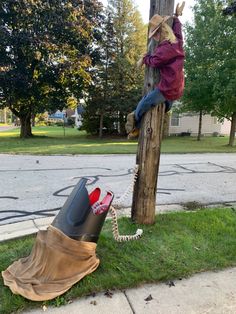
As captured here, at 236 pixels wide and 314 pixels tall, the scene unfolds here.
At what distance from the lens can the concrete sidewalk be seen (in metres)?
2.30

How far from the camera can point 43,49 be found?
1867cm

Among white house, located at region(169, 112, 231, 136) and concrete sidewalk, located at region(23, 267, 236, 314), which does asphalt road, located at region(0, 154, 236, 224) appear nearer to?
concrete sidewalk, located at region(23, 267, 236, 314)

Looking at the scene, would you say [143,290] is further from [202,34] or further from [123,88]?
[123,88]

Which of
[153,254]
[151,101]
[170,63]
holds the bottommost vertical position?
[153,254]

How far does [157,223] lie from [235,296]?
1.46 metres

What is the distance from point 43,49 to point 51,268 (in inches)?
716

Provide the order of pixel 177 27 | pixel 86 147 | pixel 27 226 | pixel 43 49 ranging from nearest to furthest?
1. pixel 177 27
2. pixel 27 226
3. pixel 86 147
4. pixel 43 49

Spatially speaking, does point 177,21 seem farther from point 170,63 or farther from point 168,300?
point 168,300

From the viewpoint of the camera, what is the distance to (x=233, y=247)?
3.32 metres

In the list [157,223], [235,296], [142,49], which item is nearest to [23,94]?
[142,49]

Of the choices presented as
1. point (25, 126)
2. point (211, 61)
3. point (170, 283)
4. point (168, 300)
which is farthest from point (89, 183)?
point (25, 126)

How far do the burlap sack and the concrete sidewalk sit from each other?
180mm

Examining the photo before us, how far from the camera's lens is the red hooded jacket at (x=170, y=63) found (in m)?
3.03

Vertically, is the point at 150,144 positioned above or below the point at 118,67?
below
